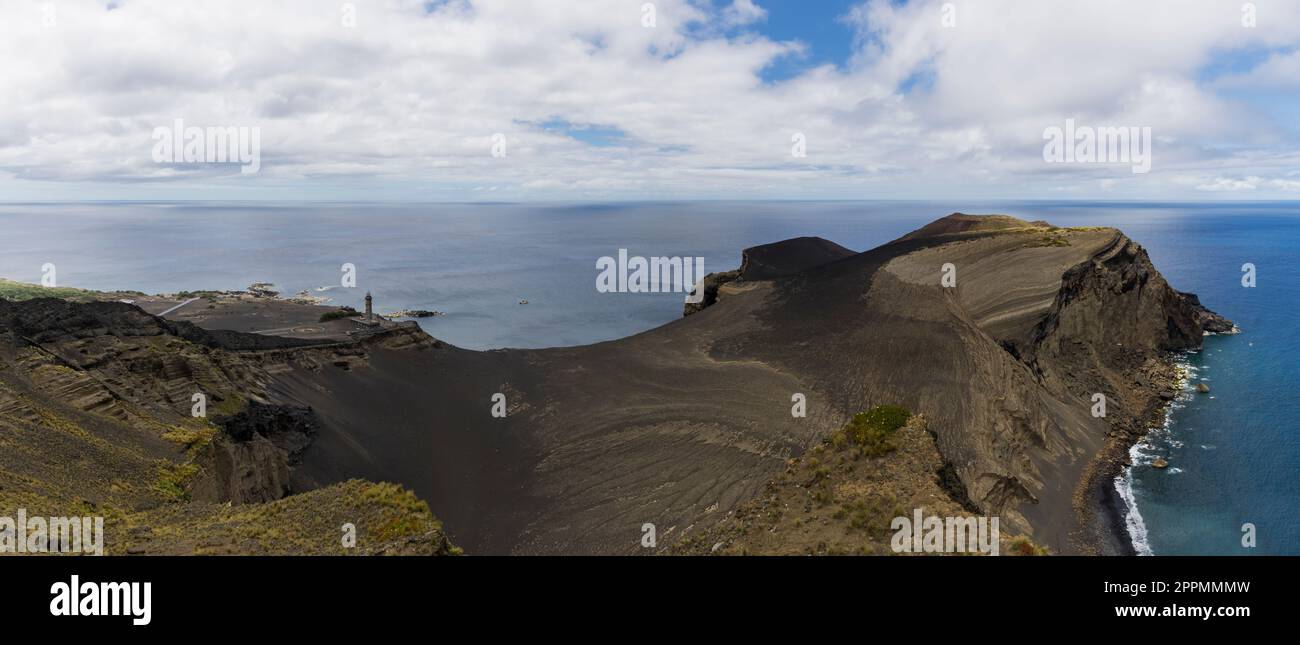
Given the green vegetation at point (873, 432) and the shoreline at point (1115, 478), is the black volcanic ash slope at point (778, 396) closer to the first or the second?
the shoreline at point (1115, 478)

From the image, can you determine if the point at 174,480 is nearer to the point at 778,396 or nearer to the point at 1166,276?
the point at 778,396

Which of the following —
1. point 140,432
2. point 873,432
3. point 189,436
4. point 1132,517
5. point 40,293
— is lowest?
point 1132,517

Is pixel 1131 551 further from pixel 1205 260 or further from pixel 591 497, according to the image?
pixel 1205 260

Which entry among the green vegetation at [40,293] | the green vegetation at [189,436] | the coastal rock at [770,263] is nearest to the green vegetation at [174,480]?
the green vegetation at [189,436]

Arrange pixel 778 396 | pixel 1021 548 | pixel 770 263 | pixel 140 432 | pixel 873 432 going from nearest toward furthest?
1. pixel 1021 548
2. pixel 873 432
3. pixel 140 432
4. pixel 778 396
5. pixel 770 263

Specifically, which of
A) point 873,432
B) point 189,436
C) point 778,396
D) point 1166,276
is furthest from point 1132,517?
point 1166,276

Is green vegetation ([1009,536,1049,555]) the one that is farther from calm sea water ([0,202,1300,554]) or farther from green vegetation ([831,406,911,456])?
calm sea water ([0,202,1300,554])

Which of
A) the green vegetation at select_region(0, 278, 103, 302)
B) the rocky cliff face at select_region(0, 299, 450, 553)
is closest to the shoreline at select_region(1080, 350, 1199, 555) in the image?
the rocky cliff face at select_region(0, 299, 450, 553)

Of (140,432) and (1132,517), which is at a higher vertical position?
(140,432)
